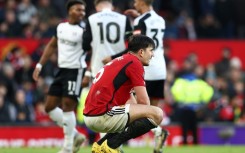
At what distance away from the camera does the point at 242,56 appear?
26.3 metres

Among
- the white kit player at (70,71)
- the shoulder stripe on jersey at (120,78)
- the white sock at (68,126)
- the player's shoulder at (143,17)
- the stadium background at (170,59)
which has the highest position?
the player's shoulder at (143,17)

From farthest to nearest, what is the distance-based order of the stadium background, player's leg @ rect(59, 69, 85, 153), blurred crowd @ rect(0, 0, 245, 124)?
blurred crowd @ rect(0, 0, 245, 124) → the stadium background → player's leg @ rect(59, 69, 85, 153)

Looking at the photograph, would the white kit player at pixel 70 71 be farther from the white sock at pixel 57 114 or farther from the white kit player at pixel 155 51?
the white kit player at pixel 155 51

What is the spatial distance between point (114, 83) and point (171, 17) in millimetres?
15213

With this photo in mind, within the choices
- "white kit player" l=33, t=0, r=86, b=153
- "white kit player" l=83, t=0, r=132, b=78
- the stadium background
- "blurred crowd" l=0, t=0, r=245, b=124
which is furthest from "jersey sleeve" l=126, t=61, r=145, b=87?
"blurred crowd" l=0, t=0, r=245, b=124

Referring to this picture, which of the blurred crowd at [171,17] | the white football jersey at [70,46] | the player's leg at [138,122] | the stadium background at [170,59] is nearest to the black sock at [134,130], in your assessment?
the player's leg at [138,122]

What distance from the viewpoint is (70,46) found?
15.0 metres

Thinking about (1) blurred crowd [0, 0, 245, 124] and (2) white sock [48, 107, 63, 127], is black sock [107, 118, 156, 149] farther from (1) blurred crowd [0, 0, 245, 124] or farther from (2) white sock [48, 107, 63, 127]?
(1) blurred crowd [0, 0, 245, 124]

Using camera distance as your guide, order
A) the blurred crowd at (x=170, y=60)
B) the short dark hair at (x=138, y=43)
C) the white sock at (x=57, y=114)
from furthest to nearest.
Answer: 1. the blurred crowd at (x=170, y=60)
2. the white sock at (x=57, y=114)
3. the short dark hair at (x=138, y=43)

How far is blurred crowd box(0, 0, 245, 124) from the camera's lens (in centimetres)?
2255

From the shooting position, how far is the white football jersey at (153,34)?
47.3ft

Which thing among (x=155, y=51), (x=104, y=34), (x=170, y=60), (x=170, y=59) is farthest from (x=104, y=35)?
(x=170, y=59)

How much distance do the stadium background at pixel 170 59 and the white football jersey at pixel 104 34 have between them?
21.0ft

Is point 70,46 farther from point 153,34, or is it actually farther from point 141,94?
point 141,94
